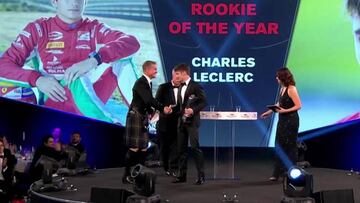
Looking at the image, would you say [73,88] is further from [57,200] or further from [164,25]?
[57,200]

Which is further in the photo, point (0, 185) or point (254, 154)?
point (254, 154)

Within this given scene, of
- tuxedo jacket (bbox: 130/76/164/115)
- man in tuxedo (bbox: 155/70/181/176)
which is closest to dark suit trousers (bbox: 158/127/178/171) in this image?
man in tuxedo (bbox: 155/70/181/176)

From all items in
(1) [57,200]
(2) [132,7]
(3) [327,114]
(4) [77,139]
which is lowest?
(1) [57,200]

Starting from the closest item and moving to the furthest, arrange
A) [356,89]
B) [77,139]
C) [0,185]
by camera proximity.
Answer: [0,185], [77,139], [356,89]

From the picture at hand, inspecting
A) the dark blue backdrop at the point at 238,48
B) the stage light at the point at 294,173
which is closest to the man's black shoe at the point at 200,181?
the stage light at the point at 294,173

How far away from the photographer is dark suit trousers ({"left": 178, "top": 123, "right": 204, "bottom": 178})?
21.6 feet

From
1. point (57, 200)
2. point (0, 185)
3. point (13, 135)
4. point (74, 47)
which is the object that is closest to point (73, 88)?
point (74, 47)

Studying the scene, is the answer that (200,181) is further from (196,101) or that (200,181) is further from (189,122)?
(196,101)

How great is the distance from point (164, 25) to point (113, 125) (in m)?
1.69

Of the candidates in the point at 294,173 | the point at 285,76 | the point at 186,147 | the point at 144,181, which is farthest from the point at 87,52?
the point at 294,173

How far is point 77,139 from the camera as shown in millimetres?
8453

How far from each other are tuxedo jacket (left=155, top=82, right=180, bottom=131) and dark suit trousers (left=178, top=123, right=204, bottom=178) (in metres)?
0.55

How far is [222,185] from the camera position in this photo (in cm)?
671

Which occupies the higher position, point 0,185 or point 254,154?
point 254,154
